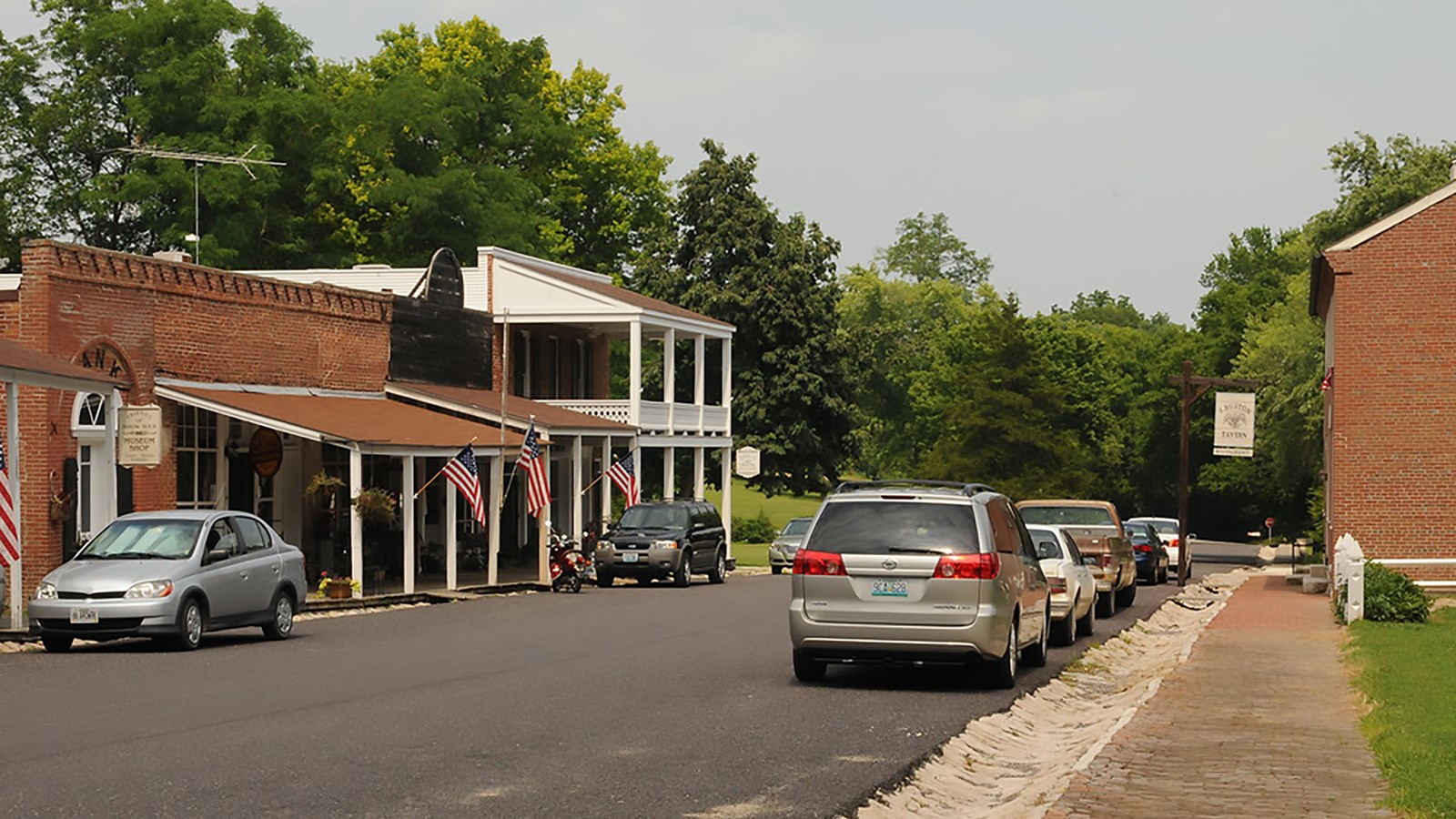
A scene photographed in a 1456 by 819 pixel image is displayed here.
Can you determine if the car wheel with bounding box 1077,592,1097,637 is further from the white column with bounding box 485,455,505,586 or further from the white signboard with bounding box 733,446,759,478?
the white signboard with bounding box 733,446,759,478

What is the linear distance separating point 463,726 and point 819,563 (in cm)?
430

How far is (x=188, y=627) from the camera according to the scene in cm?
2078

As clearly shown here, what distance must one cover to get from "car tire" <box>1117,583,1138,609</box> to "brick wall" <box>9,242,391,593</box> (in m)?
15.9

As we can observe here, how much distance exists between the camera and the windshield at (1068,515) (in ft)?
101

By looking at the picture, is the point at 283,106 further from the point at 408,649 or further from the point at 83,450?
the point at 408,649

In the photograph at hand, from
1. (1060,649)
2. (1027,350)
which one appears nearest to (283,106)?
(1027,350)

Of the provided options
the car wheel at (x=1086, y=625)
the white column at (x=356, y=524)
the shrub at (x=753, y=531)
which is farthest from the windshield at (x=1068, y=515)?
the shrub at (x=753, y=531)

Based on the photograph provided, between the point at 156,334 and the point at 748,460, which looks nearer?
the point at 156,334

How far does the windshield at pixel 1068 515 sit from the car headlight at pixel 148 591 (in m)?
15.0

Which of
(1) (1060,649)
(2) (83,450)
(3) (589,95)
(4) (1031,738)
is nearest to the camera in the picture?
(4) (1031,738)

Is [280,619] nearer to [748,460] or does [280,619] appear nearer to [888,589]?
[888,589]

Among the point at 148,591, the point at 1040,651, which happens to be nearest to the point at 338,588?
the point at 148,591

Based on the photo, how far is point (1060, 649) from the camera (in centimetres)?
2248

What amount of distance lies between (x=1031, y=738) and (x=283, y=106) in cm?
4938
